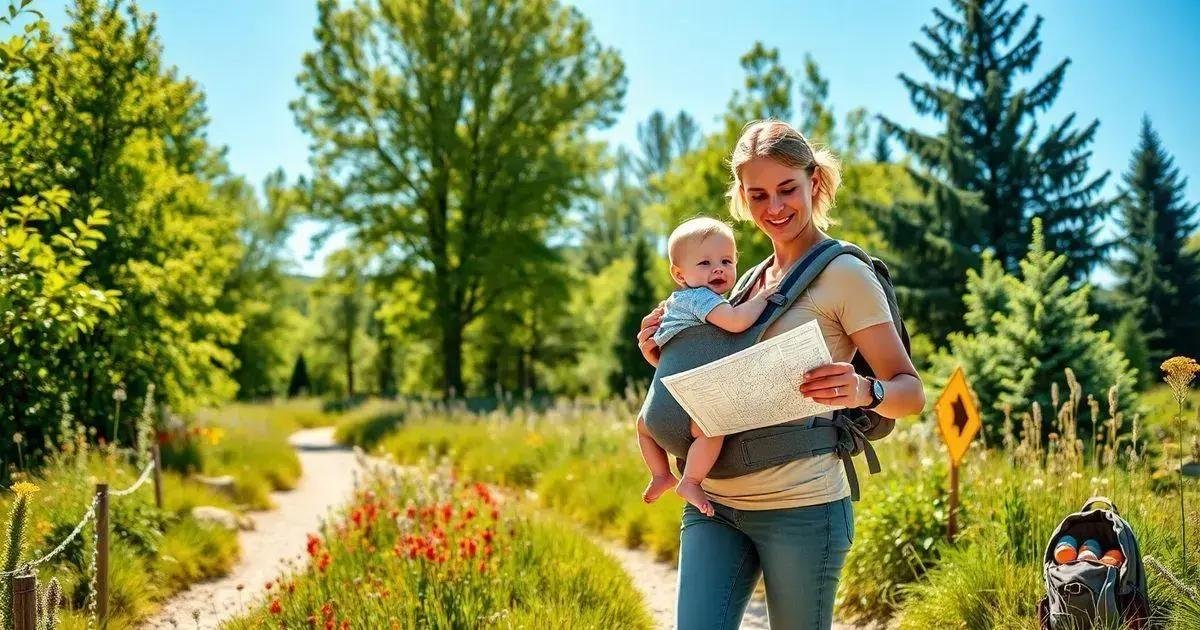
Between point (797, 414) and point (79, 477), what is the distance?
18.4 feet

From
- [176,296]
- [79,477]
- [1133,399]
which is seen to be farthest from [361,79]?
[1133,399]

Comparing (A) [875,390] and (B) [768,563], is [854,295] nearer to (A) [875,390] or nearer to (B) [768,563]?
(A) [875,390]

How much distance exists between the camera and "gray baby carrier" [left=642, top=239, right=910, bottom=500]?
2021mm

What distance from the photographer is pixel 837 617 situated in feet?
16.0

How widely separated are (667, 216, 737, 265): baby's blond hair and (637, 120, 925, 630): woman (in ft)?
0.61

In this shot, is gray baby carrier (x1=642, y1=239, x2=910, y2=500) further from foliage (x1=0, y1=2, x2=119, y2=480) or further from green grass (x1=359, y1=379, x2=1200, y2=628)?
foliage (x1=0, y1=2, x2=119, y2=480)

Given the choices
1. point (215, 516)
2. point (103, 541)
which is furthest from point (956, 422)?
point (215, 516)

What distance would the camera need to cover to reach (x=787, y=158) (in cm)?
207

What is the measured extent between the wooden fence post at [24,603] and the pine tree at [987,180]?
16249mm

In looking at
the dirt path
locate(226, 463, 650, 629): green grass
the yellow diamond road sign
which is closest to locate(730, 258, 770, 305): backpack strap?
locate(226, 463, 650, 629): green grass

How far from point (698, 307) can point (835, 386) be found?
48 cm

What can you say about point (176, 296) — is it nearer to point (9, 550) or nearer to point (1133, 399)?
point (9, 550)

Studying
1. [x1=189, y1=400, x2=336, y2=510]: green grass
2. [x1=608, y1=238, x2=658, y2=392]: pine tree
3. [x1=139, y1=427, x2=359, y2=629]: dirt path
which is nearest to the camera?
[x1=139, y1=427, x2=359, y2=629]: dirt path

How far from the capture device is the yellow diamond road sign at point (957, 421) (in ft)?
14.4
